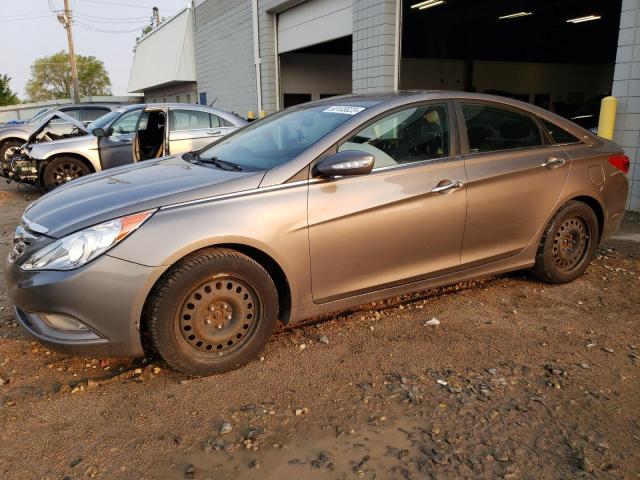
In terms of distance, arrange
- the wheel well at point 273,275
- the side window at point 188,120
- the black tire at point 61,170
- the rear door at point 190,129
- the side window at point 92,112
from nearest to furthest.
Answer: the wheel well at point 273,275
the rear door at point 190,129
the side window at point 188,120
the black tire at point 61,170
the side window at point 92,112

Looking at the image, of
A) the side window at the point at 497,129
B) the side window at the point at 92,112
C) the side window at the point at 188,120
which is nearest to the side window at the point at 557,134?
the side window at the point at 497,129

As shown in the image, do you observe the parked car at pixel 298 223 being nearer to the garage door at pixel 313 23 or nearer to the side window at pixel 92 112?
the garage door at pixel 313 23

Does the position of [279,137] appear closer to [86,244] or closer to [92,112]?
[86,244]

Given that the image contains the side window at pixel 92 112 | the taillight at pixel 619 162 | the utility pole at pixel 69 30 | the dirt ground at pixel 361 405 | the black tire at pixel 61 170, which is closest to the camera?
the dirt ground at pixel 361 405

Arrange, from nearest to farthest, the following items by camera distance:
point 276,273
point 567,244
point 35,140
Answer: point 276,273 < point 567,244 < point 35,140

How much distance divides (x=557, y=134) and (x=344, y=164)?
2.22m

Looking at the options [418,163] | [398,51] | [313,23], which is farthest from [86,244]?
[313,23]

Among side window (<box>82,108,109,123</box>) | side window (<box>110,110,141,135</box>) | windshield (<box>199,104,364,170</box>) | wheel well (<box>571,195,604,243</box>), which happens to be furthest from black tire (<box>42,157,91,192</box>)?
wheel well (<box>571,195,604,243</box>)

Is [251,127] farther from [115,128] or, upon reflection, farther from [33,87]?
[33,87]

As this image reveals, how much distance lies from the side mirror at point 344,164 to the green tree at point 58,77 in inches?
3519

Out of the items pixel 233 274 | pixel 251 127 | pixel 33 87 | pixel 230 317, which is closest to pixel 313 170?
pixel 233 274

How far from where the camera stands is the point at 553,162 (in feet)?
13.4

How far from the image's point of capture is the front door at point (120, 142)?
28.6 feet

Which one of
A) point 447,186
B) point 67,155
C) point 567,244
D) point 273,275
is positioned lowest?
point 567,244
